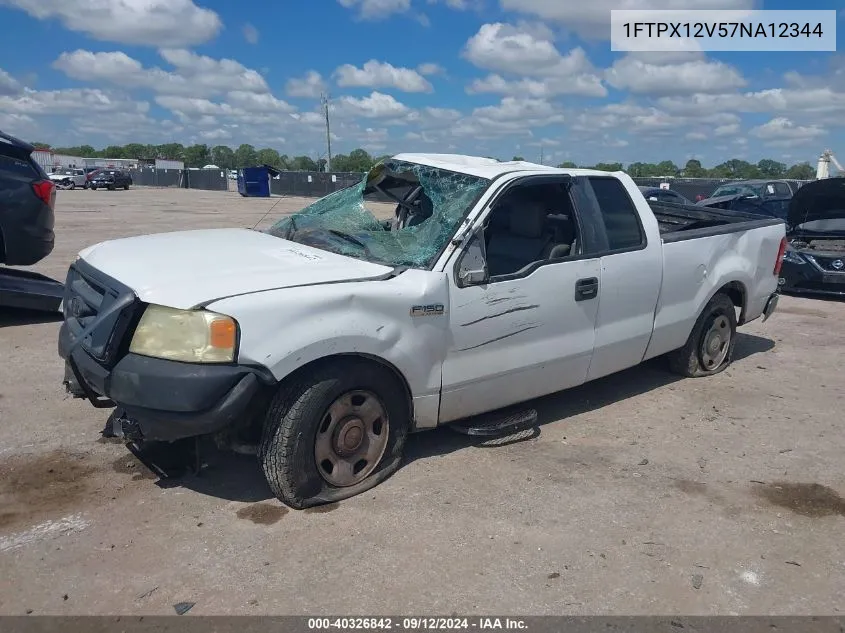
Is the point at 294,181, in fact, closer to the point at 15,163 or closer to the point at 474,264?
the point at 15,163

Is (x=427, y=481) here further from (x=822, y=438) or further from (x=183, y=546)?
(x=822, y=438)

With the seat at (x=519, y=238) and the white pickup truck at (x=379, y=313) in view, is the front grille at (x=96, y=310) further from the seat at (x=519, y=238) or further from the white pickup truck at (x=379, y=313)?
the seat at (x=519, y=238)

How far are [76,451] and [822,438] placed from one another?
15.9 ft

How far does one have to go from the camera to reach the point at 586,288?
4547mm

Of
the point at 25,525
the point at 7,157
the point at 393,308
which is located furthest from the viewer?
the point at 7,157

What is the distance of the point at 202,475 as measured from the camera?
13.0ft

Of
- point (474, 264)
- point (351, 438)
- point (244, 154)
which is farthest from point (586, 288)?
point (244, 154)

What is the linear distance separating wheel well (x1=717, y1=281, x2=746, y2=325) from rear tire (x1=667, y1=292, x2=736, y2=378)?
2.3 inches

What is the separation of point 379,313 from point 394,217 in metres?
1.43

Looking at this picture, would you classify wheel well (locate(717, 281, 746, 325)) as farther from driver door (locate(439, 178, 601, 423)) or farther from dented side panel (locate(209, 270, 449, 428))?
dented side panel (locate(209, 270, 449, 428))

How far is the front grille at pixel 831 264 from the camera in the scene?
983 centimetres

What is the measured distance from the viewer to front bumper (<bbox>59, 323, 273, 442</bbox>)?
316cm

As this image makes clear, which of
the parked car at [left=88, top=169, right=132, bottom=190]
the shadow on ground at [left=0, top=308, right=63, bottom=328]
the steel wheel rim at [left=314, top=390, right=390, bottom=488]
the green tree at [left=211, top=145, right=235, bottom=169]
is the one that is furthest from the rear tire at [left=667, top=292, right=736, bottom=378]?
the green tree at [left=211, top=145, right=235, bottom=169]

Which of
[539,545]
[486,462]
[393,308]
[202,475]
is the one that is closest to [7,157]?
[202,475]
